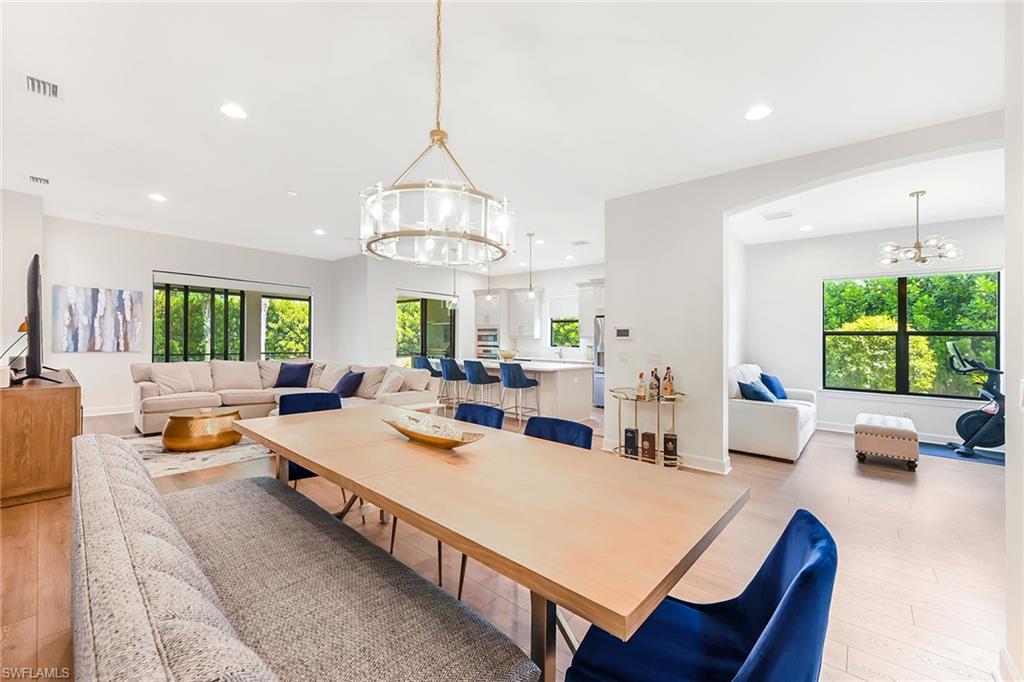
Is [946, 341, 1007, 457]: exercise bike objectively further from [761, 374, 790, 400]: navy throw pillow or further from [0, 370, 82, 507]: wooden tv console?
[0, 370, 82, 507]: wooden tv console

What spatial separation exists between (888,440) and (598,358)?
429cm

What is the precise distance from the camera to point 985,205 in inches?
182

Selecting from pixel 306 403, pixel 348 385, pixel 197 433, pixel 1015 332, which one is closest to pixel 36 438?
pixel 197 433

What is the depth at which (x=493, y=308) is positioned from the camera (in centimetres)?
923

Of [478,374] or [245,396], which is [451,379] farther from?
[245,396]

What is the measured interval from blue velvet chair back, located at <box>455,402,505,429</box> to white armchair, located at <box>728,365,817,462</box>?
3374mm

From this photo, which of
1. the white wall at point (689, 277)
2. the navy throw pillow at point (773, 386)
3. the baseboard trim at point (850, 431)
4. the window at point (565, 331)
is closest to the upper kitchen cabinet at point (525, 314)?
the window at point (565, 331)

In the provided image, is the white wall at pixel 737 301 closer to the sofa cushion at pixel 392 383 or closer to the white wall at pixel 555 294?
the white wall at pixel 555 294

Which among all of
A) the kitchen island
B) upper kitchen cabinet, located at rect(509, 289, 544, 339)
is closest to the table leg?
the kitchen island

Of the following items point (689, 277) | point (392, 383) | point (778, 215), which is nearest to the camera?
point (689, 277)

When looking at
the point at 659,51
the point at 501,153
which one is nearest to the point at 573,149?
the point at 501,153

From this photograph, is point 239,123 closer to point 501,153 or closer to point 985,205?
point 501,153

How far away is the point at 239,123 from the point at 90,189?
2981mm

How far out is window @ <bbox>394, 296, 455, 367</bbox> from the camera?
8.88 metres
